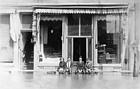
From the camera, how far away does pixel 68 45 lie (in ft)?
95.8

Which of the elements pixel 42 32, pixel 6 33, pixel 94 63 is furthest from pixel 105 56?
pixel 6 33

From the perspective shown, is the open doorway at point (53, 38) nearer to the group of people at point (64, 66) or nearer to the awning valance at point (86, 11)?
the awning valance at point (86, 11)

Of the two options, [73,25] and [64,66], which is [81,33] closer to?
[73,25]

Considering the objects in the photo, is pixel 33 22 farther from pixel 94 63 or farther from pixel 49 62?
pixel 94 63

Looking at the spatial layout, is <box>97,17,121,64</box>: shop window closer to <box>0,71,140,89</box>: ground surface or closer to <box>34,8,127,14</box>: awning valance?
<box>34,8,127,14</box>: awning valance

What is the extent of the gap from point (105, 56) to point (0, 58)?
772cm

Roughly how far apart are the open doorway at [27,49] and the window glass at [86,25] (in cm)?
394

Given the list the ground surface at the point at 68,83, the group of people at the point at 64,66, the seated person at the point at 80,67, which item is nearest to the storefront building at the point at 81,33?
the group of people at the point at 64,66

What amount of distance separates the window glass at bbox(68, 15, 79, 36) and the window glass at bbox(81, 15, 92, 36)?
1.20ft

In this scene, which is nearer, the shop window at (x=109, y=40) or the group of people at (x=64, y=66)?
the group of people at (x=64, y=66)

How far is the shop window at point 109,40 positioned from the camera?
95.2ft

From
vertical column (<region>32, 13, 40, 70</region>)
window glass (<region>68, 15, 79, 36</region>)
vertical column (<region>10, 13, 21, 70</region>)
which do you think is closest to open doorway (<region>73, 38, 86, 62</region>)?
window glass (<region>68, 15, 79, 36</region>)

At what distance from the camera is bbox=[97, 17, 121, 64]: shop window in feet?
95.2

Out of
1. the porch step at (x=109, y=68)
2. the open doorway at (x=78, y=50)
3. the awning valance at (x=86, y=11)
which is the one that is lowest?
the porch step at (x=109, y=68)
